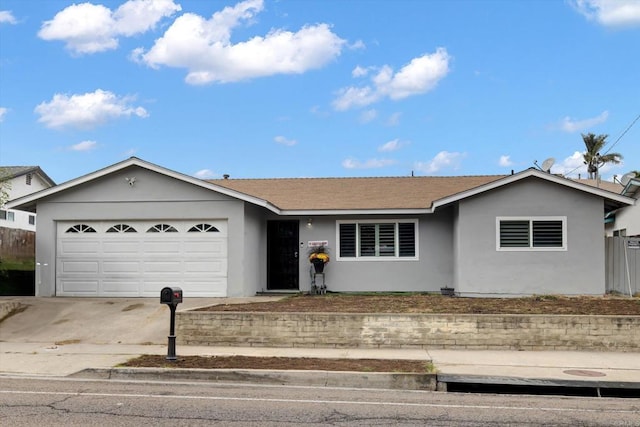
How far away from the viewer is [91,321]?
14648mm

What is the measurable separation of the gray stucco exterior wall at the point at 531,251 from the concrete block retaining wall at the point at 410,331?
5.17 meters

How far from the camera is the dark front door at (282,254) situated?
19.8 meters

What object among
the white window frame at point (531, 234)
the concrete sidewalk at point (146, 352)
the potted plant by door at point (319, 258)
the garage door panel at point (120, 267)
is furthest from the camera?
the potted plant by door at point (319, 258)

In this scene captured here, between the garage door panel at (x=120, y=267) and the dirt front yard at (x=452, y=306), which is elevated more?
the garage door panel at (x=120, y=267)

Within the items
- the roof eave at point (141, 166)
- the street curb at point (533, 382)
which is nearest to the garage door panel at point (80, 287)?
the roof eave at point (141, 166)

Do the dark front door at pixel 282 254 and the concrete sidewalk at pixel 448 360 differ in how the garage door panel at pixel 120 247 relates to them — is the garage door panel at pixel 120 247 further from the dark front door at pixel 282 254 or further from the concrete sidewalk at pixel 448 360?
the concrete sidewalk at pixel 448 360

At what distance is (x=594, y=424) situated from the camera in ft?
22.8

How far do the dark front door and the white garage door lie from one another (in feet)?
8.34

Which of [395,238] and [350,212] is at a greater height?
[350,212]

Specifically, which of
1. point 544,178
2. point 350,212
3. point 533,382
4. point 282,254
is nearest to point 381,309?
point 533,382

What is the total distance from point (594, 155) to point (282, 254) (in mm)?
48643

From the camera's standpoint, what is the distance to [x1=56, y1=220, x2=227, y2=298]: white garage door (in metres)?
17.8

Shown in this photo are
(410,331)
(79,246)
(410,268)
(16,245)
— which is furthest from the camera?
(16,245)

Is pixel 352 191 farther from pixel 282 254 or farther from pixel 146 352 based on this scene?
pixel 146 352
